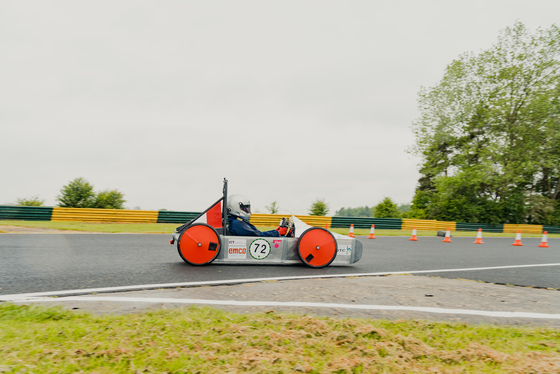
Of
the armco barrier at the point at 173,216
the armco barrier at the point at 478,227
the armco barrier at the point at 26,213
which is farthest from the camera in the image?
the armco barrier at the point at 478,227

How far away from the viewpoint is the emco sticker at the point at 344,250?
7461 millimetres

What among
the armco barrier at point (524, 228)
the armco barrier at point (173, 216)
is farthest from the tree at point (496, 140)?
the armco barrier at point (173, 216)

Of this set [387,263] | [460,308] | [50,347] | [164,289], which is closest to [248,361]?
[50,347]

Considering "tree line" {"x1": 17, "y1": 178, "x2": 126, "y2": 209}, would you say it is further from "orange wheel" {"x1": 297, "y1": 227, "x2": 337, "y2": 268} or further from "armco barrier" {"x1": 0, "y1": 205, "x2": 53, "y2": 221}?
"orange wheel" {"x1": 297, "y1": 227, "x2": 337, "y2": 268}

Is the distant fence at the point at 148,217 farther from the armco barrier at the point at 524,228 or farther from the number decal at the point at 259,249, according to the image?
the number decal at the point at 259,249

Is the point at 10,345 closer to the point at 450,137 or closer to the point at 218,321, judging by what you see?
the point at 218,321

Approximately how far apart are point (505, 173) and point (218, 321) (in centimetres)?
3407

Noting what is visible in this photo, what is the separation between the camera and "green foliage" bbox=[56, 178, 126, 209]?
911 inches

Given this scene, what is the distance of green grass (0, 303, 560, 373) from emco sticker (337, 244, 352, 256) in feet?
12.1

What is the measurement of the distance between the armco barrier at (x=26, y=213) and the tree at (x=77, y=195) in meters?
3.57

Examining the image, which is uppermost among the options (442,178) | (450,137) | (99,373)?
(450,137)

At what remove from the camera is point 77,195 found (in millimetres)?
23312

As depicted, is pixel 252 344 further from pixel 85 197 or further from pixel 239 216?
pixel 85 197

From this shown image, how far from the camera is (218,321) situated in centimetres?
347
